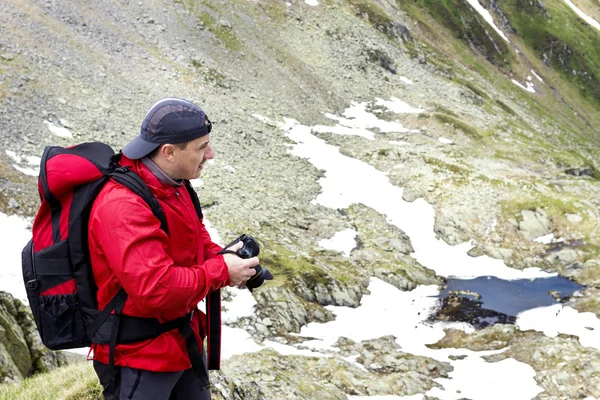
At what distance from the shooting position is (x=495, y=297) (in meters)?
35.0

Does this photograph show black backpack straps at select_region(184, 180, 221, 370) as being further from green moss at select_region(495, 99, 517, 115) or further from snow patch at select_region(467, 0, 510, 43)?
snow patch at select_region(467, 0, 510, 43)

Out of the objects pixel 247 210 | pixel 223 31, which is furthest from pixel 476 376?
pixel 223 31

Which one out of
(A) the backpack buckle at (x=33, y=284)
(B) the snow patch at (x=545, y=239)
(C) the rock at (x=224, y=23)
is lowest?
(C) the rock at (x=224, y=23)

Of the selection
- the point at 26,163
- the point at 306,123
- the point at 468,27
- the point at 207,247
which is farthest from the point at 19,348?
the point at 468,27

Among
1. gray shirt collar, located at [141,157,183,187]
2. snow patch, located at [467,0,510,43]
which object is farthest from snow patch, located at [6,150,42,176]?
snow patch, located at [467,0,510,43]

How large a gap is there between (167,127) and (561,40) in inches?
5392

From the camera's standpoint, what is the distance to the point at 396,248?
3841 centimetres

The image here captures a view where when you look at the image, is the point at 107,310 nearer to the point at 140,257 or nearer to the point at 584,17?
the point at 140,257

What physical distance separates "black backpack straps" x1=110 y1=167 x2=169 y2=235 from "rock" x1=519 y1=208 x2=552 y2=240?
42.3 meters

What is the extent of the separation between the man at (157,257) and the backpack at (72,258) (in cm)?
7

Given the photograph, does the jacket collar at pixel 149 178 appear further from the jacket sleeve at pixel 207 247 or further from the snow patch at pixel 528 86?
the snow patch at pixel 528 86

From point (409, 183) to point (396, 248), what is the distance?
9967 mm

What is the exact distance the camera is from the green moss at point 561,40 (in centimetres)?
11650

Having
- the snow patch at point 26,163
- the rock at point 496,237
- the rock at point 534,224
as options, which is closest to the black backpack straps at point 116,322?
the snow patch at point 26,163
